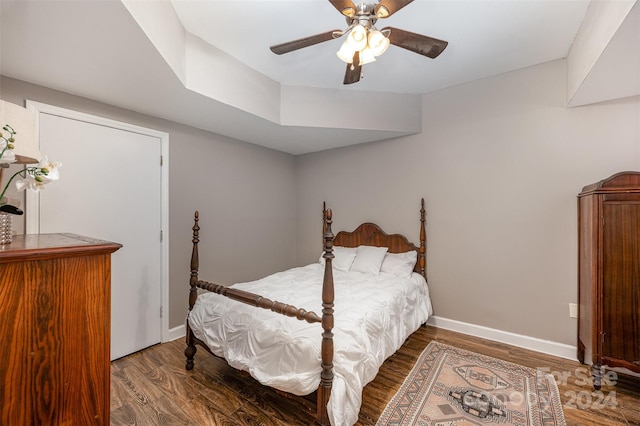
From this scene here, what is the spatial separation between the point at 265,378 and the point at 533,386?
81.1 inches

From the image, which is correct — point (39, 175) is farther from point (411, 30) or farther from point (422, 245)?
point (422, 245)

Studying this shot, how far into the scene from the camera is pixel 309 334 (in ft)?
5.73

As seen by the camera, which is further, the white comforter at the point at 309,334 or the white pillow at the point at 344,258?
the white pillow at the point at 344,258

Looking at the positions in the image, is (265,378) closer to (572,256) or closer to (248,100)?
(248,100)

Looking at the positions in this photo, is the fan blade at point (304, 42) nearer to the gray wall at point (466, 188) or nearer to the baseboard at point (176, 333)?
the gray wall at point (466, 188)

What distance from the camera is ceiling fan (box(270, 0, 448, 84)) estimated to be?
1508 millimetres

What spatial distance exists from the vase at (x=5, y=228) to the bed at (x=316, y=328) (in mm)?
1284

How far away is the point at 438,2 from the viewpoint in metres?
1.83

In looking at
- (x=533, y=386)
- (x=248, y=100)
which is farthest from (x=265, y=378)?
(x=248, y=100)

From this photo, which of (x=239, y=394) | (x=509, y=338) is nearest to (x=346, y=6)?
(x=239, y=394)

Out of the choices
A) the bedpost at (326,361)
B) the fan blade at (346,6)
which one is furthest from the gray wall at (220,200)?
the fan blade at (346,6)

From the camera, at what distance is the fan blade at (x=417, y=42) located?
1.66 metres

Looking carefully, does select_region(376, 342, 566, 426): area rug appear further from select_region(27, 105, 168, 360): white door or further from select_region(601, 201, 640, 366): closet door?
select_region(27, 105, 168, 360): white door

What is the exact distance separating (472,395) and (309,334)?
4.41 ft
